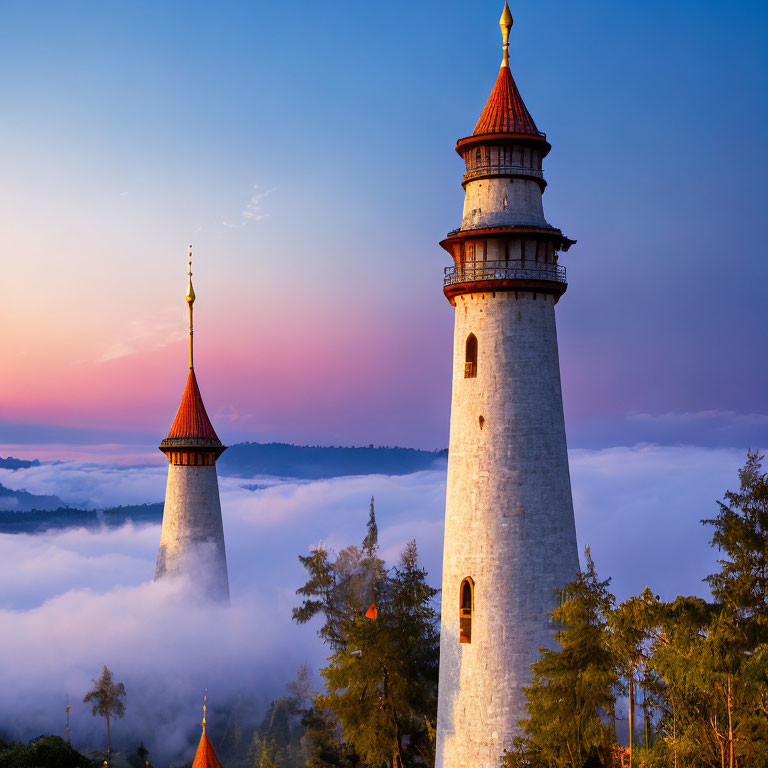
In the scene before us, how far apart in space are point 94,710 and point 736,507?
29266 millimetres

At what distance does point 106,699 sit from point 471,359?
83.6 ft

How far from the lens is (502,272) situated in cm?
2606

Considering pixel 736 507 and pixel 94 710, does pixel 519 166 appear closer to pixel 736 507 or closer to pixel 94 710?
pixel 736 507

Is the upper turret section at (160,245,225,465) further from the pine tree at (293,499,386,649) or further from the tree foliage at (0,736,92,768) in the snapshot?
the tree foliage at (0,736,92,768)

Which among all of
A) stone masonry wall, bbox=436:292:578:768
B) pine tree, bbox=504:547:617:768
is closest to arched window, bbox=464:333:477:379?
stone masonry wall, bbox=436:292:578:768

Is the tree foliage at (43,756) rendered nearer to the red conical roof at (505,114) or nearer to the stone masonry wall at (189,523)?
the stone masonry wall at (189,523)

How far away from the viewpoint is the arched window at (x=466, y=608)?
83.6 feet

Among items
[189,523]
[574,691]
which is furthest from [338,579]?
[574,691]

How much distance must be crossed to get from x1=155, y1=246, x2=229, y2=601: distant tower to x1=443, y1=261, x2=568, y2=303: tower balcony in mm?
17522

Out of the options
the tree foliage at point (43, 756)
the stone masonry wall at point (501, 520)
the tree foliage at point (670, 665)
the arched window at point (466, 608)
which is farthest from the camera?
the tree foliage at point (43, 756)

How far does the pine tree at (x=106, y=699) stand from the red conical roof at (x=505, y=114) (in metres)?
28.4

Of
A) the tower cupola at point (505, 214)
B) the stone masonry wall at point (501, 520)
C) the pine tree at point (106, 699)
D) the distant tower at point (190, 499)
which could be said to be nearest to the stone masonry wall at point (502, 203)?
the tower cupola at point (505, 214)

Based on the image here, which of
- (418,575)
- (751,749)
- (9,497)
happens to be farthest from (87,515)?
(751,749)

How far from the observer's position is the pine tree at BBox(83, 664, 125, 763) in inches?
1678
